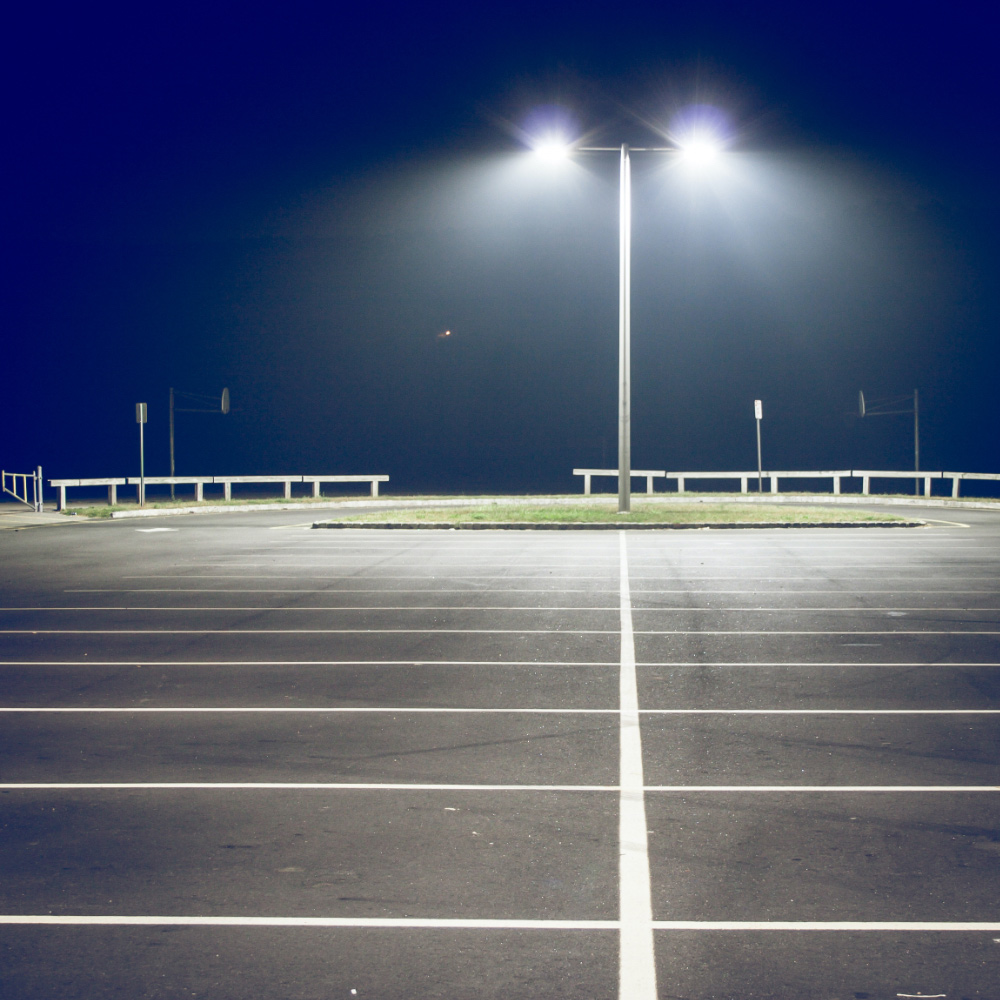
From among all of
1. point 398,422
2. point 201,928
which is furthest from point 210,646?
point 398,422

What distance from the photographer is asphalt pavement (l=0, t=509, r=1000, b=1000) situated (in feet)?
12.3

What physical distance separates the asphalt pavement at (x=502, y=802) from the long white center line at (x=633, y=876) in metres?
0.02

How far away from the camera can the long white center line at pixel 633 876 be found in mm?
3611

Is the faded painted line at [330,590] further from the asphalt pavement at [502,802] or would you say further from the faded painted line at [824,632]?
the faded painted line at [824,632]

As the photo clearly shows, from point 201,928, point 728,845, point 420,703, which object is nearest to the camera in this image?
point 201,928

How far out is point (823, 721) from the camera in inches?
279

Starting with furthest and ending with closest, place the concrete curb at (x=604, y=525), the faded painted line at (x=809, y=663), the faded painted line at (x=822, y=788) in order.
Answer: the concrete curb at (x=604, y=525)
the faded painted line at (x=809, y=663)
the faded painted line at (x=822, y=788)

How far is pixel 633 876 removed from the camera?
14.6 feet

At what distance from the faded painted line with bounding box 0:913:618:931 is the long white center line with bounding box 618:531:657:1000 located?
0.12 m

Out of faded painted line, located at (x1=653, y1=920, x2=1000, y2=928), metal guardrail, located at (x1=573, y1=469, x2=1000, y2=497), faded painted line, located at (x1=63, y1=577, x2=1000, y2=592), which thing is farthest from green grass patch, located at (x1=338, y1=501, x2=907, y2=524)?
faded painted line, located at (x1=653, y1=920, x2=1000, y2=928)

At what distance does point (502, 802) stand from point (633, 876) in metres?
1.13

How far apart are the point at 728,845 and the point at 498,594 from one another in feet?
29.0

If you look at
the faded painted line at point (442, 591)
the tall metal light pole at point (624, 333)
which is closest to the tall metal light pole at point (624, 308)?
the tall metal light pole at point (624, 333)

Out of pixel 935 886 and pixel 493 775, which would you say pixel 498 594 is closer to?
pixel 493 775
